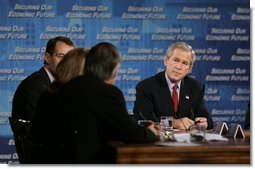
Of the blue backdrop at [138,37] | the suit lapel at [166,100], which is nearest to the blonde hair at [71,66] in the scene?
the suit lapel at [166,100]

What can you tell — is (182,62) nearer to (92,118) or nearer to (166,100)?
(166,100)

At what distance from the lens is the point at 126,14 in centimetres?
650

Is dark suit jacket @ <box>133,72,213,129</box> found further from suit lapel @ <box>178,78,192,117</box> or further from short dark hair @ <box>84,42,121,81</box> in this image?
short dark hair @ <box>84,42,121,81</box>

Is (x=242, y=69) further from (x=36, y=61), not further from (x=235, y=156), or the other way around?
(x=235, y=156)

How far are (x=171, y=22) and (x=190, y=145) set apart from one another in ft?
12.9

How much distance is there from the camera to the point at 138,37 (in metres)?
6.54

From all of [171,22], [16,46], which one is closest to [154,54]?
[171,22]

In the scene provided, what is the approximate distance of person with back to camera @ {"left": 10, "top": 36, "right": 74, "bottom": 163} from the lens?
4227 millimetres

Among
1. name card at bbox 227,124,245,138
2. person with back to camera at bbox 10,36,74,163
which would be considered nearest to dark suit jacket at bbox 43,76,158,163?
name card at bbox 227,124,245,138

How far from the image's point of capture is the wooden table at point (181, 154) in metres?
2.70

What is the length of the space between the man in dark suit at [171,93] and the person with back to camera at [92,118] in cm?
163

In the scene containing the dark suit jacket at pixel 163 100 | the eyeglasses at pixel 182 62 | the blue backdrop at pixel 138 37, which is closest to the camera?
the dark suit jacket at pixel 163 100

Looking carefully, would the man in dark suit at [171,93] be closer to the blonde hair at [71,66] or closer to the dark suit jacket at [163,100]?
the dark suit jacket at [163,100]

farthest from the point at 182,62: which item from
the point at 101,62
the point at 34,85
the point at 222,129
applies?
the point at 101,62
